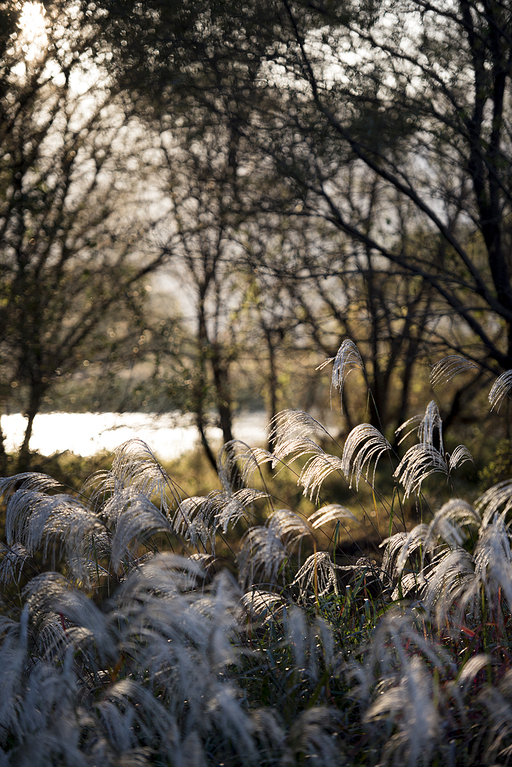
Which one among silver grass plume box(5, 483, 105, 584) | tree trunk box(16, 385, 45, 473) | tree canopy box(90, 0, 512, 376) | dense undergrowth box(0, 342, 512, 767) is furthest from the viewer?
tree trunk box(16, 385, 45, 473)

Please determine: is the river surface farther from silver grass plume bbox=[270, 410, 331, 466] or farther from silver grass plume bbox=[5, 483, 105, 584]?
silver grass plume bbox=[5, 483, 105, 584]

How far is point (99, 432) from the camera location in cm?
688

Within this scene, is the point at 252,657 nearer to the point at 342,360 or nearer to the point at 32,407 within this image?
the point at 342,360

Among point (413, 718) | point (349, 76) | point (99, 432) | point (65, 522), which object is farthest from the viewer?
point (99, 432)

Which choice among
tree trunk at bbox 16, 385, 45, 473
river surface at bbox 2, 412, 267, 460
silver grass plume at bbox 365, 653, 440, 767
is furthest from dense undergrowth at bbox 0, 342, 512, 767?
tree trunk at bbox 16, 385, 45, 473

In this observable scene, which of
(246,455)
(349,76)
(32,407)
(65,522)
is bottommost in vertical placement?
(65,522)

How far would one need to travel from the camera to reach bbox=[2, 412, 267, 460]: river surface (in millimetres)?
6566

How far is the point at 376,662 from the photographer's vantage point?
2.84 meters

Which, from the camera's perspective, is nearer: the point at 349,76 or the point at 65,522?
the point at 65,522

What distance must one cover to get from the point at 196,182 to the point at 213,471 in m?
4.50

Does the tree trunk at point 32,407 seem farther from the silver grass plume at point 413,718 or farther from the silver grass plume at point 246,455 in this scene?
the silver grass plume at point 413,718

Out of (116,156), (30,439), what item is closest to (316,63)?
(116,156)

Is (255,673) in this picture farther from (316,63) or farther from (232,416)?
(232,416)

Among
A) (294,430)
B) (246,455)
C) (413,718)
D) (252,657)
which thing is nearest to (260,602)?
(252,657)
